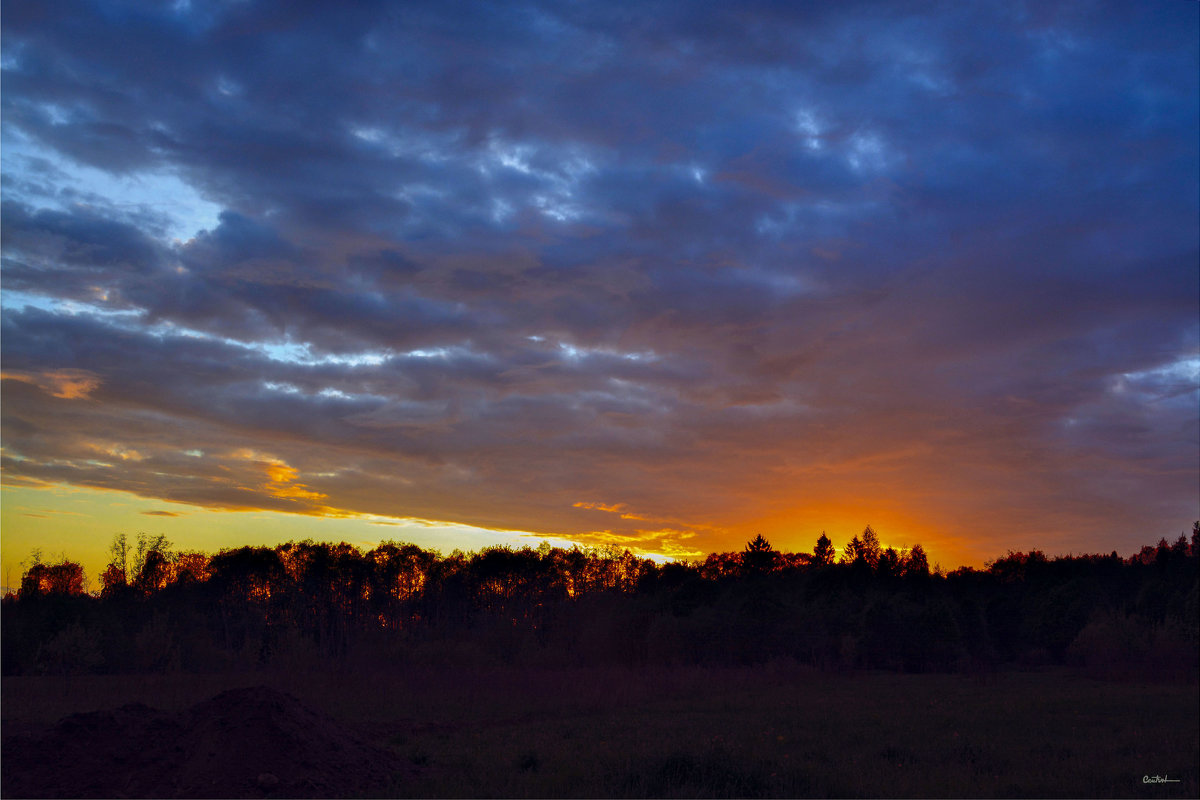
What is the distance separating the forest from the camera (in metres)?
44.1

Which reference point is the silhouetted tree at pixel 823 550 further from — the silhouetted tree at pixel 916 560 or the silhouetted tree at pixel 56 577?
the silhouetted tree at pixel 56 577

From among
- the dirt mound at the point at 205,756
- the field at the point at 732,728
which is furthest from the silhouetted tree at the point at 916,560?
the dirt mound at the point at 205,756

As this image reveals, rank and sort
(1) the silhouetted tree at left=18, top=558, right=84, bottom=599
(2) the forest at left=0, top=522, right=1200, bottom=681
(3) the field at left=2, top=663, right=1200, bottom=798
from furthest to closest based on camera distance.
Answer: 1. (1) the silhouetted tree at left=18, top=558, right=84, bottom=599
2. (2) the forest at left=0, top=522, right=1200, bottom=681
3. (3) the field at left=2, top=663, right=1200, bottom=798

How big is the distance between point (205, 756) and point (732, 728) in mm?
12657

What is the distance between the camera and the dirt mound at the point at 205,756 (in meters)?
12.6

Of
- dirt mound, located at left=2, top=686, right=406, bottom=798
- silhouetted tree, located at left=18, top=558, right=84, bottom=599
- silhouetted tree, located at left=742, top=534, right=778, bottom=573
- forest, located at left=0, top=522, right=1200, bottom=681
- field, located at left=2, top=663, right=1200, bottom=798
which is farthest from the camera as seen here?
silhouetted tree, located at left=742, top=534, right=778, bottom=573

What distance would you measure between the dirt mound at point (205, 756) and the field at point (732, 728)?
142cm

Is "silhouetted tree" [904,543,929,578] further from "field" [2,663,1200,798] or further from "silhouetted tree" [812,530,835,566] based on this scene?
"field" [2,663,1200,798]

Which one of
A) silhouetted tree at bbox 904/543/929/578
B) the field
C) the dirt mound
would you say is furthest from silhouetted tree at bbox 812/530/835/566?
the dirt mound

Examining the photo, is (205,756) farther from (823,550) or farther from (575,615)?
(823,550)

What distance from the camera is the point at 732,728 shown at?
1988 centimetres

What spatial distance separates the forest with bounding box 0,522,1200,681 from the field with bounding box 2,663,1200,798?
7.64m

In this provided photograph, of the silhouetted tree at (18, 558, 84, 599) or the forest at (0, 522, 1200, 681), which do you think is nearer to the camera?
the forest at (0, 522, 1200, 681)

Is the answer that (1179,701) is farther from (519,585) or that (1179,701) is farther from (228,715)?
(519,585)
